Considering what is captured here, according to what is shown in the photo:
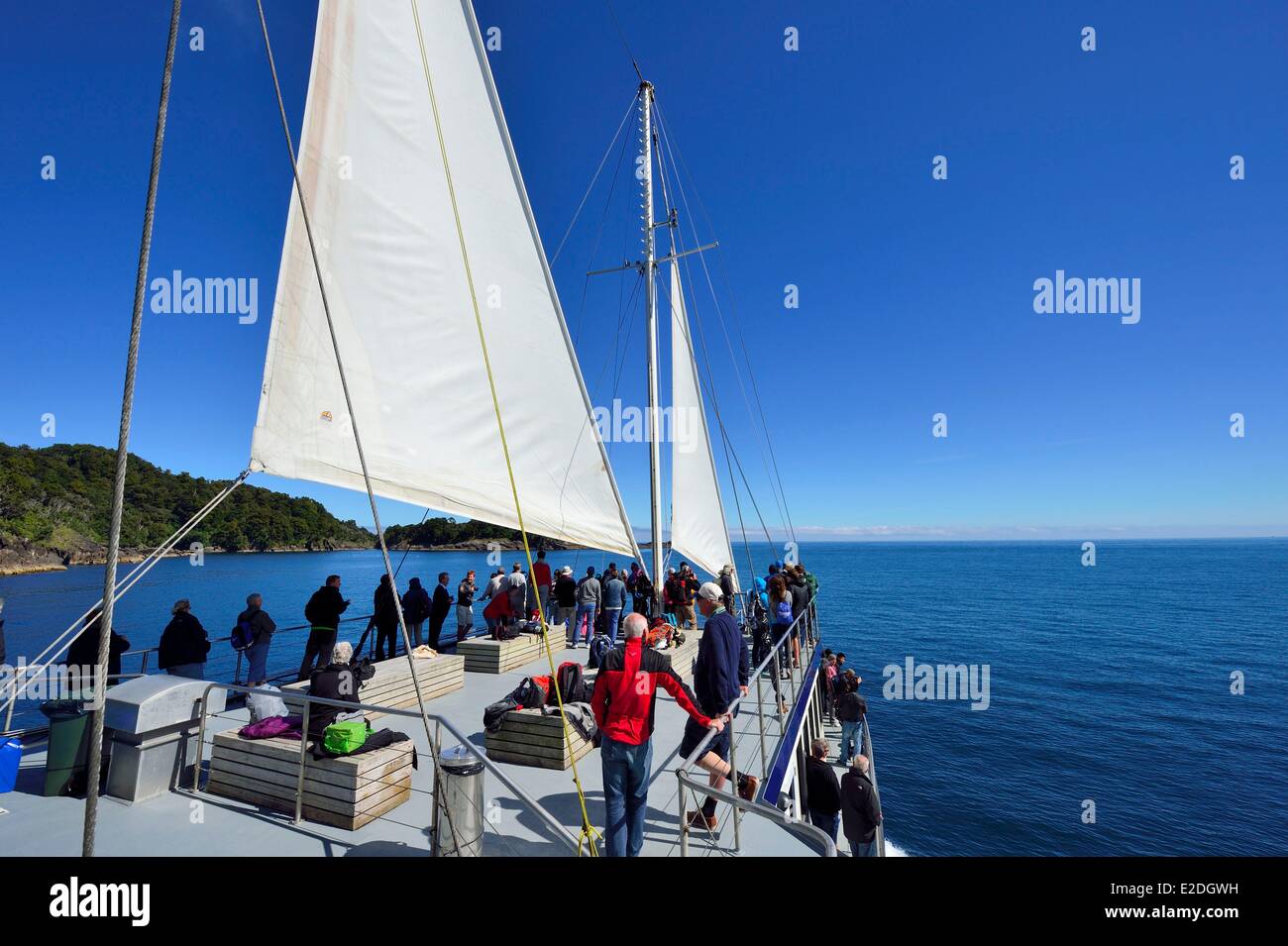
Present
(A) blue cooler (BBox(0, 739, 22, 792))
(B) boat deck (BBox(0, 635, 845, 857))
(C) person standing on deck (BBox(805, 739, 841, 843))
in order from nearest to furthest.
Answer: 1. (B) boat deck (BBox(0, 635, 845, 857))
2. (A) blue cooler (BBox(0, 739, 22, 792))
3. (C) person standing on deck (BBox(805, 739, 841, 843))

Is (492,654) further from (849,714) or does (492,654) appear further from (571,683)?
(849,714)

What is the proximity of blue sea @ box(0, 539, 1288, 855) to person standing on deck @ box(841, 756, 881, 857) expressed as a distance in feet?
29.9

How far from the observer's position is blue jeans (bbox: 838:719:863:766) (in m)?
10.9

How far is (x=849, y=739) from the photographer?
11.0 meters

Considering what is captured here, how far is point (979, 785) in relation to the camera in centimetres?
1842

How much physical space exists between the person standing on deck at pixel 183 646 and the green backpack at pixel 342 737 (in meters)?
3.50

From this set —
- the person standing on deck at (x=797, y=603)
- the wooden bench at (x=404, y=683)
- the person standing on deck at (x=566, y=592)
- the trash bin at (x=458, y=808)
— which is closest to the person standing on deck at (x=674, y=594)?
the person standing on deck at (x=566, y=592)

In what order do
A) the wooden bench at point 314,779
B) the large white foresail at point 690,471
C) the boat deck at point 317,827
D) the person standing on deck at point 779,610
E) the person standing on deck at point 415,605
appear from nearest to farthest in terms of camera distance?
1. the boat deck at point 317,827
2. the wooden bench at point 314,779
3. the person standing on deck at point 779,610
4. the person standing on deck at point 415,605
5. the large white foresail at point 690,471

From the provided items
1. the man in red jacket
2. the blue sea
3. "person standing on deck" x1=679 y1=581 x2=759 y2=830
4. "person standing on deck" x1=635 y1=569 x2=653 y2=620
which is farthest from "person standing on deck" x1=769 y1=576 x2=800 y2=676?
the blue sea

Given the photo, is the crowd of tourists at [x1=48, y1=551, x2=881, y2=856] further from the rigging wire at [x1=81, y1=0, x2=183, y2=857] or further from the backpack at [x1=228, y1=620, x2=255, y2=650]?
the rigging wire at [x1=81, y1=0, x2=183, y2=857]

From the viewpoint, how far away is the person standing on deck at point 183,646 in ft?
22.9

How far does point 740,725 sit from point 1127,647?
4831cm

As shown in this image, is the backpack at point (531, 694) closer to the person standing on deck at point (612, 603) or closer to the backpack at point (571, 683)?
the backpack at point (571, 683)
